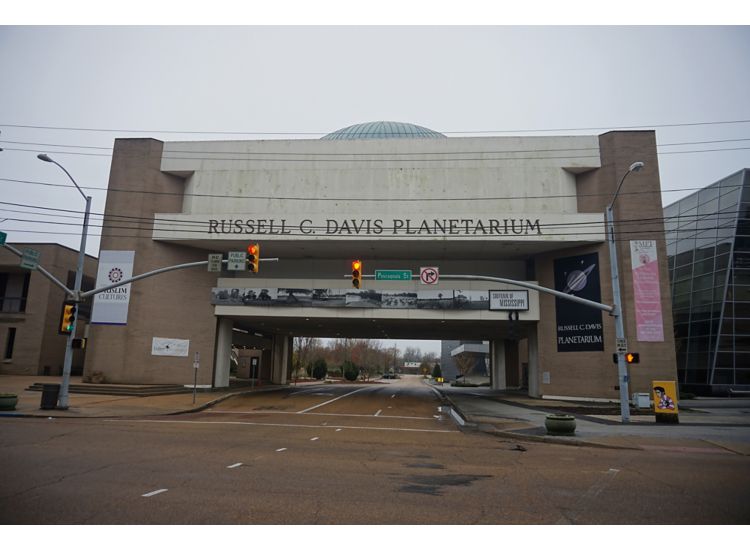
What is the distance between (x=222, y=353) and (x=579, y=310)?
990 inches

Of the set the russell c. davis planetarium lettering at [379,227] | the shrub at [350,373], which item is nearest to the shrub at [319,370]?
the shrub at [350,373]

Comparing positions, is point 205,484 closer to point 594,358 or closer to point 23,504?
point 23,504

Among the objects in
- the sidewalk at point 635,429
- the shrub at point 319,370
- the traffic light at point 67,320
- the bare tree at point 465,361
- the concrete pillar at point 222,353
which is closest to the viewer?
the sidewalk at point 635,429

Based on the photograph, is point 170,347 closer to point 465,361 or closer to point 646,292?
point 646,292

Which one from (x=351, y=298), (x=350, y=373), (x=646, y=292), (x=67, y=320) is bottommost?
(x=350, y=373)

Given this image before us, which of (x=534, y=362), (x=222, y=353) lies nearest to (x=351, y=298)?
(x=222, y=353)

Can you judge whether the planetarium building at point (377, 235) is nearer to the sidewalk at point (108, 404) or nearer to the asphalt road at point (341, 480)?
the sidewalk at point (108, 404)

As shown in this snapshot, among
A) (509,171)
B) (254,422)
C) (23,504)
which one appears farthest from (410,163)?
(23,504)

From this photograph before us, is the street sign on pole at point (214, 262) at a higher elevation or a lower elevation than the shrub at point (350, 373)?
higher

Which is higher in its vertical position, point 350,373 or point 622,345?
point 622,345

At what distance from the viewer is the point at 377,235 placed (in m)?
32.5

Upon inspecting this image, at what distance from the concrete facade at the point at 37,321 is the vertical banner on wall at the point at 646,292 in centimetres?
4400

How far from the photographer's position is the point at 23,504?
676 cm

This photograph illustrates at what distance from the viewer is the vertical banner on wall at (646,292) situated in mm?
30078
